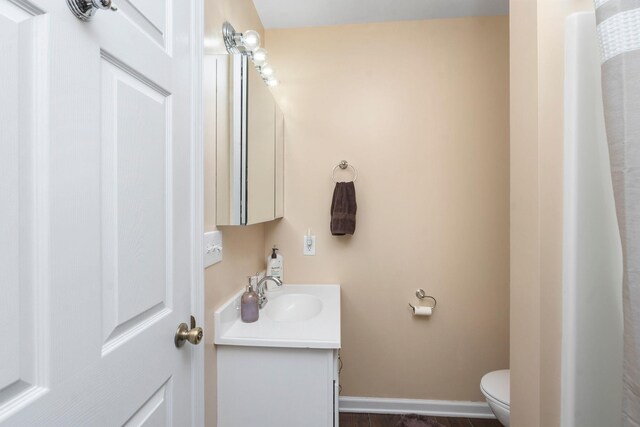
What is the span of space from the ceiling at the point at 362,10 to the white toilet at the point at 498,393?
209 centimetres

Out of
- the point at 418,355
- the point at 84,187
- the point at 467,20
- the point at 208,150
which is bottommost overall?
the point at 418,355

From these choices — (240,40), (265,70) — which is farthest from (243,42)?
(265,70)

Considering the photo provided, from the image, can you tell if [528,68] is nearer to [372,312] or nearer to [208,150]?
[208,150]

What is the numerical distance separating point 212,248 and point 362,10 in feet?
5.36

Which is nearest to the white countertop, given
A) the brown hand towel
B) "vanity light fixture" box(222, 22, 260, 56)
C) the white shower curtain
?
the brown hand towel

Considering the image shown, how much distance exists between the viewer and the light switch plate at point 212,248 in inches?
41.3

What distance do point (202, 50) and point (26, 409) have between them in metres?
0.96

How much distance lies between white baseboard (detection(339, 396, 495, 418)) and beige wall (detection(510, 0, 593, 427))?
100 centimetres

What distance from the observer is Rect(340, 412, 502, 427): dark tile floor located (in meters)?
1.74

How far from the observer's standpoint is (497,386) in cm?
146

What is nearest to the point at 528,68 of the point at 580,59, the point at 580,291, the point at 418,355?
the point at 580,59

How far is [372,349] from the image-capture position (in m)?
1.87

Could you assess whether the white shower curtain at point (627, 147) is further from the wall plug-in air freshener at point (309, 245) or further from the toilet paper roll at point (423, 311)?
the wall plug-in air freshener at point (309, 245)

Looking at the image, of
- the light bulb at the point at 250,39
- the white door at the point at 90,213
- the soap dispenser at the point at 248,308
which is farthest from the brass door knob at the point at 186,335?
the light bulb at the point at 250,39
